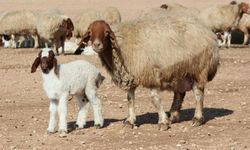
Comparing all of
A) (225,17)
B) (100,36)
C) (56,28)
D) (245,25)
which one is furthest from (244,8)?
(100,36)

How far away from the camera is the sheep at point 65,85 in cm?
1144

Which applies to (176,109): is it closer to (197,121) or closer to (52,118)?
(197,121)

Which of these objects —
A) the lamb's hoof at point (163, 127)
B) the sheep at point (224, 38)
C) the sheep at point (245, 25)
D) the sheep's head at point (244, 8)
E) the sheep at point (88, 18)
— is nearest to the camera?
the lamb's hoof at point (163, 127)

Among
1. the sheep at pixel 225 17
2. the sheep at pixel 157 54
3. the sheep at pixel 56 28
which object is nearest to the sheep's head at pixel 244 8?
the sheep at pixel 225 17

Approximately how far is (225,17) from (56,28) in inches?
330

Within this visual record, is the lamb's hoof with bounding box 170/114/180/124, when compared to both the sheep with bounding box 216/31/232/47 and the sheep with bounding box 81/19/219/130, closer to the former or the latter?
the sheep with bounding box 81/19/219/130

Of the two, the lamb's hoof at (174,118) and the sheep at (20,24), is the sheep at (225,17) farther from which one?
the lamb's hoof at (174,118)

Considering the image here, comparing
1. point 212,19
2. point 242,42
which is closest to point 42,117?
point 212,19

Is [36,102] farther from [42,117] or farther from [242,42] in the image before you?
[242,42]

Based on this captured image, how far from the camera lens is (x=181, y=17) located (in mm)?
12594

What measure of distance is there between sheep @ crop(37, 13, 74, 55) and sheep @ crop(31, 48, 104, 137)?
15.4 meters

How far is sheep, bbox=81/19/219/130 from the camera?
11.8 m

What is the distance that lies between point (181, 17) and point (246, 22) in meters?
21.5

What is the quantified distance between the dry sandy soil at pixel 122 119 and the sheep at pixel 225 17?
11303 mm
